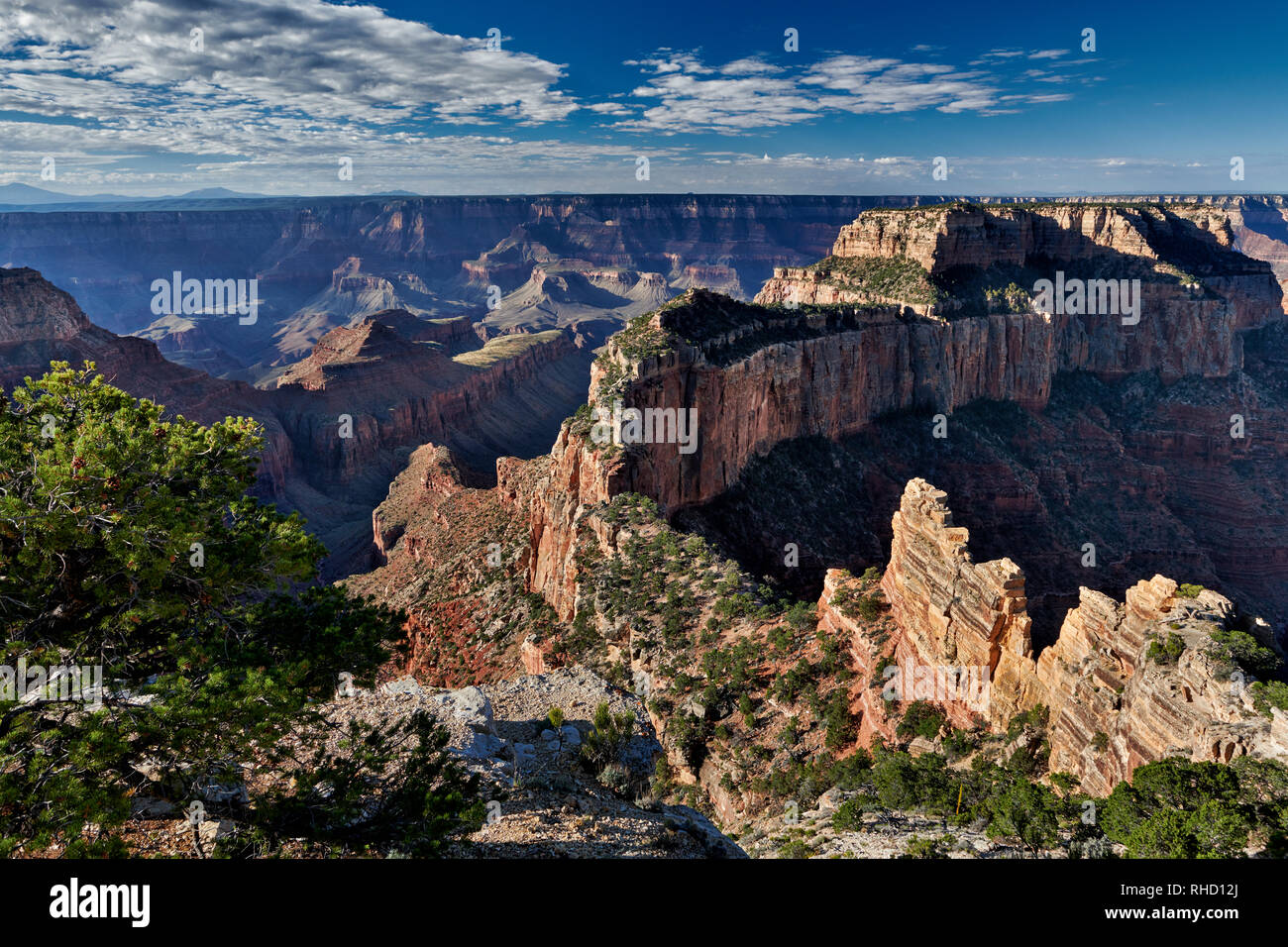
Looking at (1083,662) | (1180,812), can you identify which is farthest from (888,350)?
(1180,812)

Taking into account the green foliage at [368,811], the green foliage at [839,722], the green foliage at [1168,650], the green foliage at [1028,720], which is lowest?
the green foliage at [839,722]

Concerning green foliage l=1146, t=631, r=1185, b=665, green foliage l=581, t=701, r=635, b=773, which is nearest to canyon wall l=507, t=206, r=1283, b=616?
green foliage l=581, t=701, r=635, b=773

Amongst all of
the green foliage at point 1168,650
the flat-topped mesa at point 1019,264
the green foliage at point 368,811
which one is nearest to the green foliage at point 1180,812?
the green foliage at point 1168,650

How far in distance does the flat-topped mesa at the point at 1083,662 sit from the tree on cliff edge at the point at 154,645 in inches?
655

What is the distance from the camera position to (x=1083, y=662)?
2109cm

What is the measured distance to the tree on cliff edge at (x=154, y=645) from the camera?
42.5ft

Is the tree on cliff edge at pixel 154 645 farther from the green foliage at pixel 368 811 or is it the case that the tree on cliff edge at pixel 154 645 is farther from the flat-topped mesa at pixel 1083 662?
the flat-topped mesa at pixel 1083 662

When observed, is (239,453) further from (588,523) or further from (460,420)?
(460,420)

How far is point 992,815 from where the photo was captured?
19.1m

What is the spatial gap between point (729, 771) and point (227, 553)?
19644 mm

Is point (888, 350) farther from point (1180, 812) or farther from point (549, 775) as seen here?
point (1180, 812)

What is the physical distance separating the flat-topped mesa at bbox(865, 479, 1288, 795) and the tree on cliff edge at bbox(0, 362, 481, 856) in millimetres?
16633

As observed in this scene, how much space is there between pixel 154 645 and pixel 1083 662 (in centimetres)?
2504

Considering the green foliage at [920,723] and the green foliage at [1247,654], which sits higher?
the green foliage at [1247,654]
